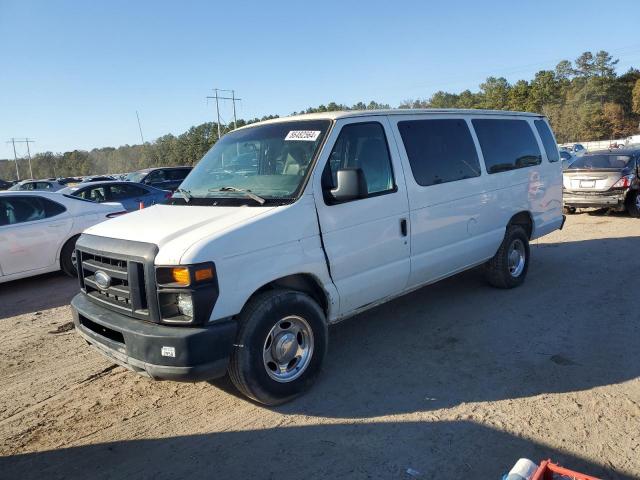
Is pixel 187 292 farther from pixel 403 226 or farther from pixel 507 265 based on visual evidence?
pixel 507 265

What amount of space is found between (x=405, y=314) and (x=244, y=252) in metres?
2.79

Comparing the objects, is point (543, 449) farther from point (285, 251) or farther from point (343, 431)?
point (285, 251)

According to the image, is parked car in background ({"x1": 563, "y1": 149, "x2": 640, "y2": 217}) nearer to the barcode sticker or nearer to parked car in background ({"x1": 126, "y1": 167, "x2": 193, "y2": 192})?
the barcode sticker

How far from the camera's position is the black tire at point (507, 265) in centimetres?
593

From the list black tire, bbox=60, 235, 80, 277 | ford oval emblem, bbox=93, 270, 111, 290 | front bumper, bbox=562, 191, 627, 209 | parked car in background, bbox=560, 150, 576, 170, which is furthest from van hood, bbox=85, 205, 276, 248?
parked car in background, bbox=560, 150, 576, 170

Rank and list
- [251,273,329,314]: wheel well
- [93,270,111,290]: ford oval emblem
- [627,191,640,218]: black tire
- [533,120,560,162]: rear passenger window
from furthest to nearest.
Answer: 1. [627,191,640,218]: black tire
2. [533,120,560,162]: rear passenger window
3. [251,273,329,314]: wheel well
4. [93,270,111,290]: ford oval emblem

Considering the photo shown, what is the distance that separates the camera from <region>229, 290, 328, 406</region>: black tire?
3307 millimetres

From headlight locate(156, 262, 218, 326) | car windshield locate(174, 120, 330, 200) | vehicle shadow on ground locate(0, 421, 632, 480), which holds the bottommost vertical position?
vehicle shadow on ground locate(0, 421, 632, 480)

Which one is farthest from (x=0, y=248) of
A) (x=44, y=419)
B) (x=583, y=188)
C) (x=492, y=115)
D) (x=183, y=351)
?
(x=583, y=188)

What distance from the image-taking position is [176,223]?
3.51 metres

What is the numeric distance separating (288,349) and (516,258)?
390 cm

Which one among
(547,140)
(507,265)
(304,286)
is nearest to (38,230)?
(304,286)

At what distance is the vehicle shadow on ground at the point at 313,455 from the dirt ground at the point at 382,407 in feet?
0.03

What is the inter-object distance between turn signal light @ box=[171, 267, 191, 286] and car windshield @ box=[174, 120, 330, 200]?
38.7 inches
